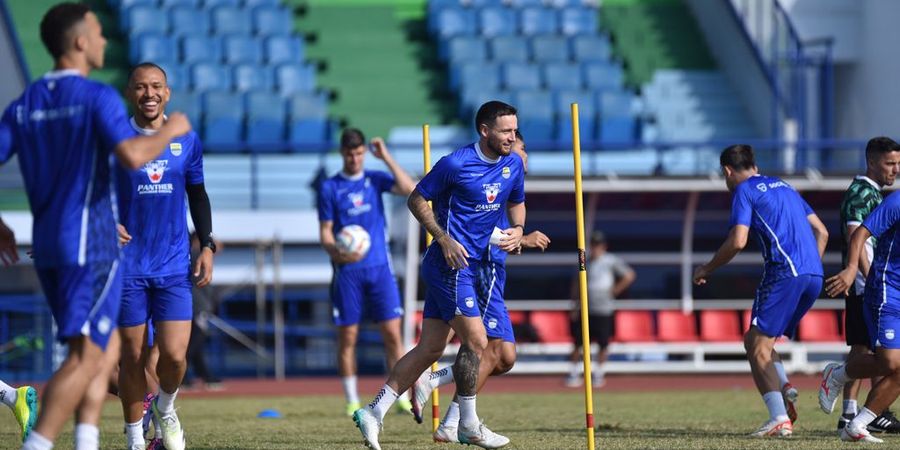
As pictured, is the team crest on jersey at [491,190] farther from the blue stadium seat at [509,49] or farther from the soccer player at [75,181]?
the blue stadium seat at [509,49]

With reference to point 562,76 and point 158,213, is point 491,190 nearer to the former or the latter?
point 158,213

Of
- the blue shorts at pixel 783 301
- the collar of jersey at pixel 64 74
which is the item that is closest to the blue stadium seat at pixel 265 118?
the blue shorts at pixel 783 301

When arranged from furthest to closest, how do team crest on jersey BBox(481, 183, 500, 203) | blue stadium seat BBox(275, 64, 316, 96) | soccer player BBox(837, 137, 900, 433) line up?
1. blue stadium seat BBox(275, 64, 316, 96)
2. soccer player BBox(837, 137, 900, 433)
3. team crest on jersey BBox(481, 183, 500, 203)

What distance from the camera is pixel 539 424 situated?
11.8 metres

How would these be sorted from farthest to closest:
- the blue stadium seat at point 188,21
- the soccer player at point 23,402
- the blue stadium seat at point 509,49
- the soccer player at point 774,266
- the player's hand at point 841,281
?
the blue stadium seat at point 188,21 < the blue stadium seat at point 509,49 < the soccer player at point 774,266 < the soccer player at point 23,402 < the player's hand at point 841,281

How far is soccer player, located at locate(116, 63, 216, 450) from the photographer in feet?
27.7

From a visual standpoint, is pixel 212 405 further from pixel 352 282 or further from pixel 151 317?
pixel 151 317

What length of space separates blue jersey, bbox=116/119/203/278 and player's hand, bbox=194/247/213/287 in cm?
11

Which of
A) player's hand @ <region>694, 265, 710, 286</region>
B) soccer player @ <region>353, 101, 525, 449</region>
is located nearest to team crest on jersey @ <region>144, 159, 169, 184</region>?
soccer player @ <region>353, 101, 525, 449</region>

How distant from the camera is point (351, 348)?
13352 millimetres

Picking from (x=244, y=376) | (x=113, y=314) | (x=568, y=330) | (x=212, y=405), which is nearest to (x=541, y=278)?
(x=568, y=330)

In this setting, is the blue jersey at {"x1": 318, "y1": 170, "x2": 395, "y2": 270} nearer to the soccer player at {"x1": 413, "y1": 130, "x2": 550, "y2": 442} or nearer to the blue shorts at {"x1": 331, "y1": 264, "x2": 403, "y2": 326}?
the blue shorts at {"x1": 331, "y1": 264, "x2": 403, "y2": 326}

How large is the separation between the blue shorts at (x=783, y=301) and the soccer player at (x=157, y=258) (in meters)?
4.14

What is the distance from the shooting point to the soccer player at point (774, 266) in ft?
33.7
